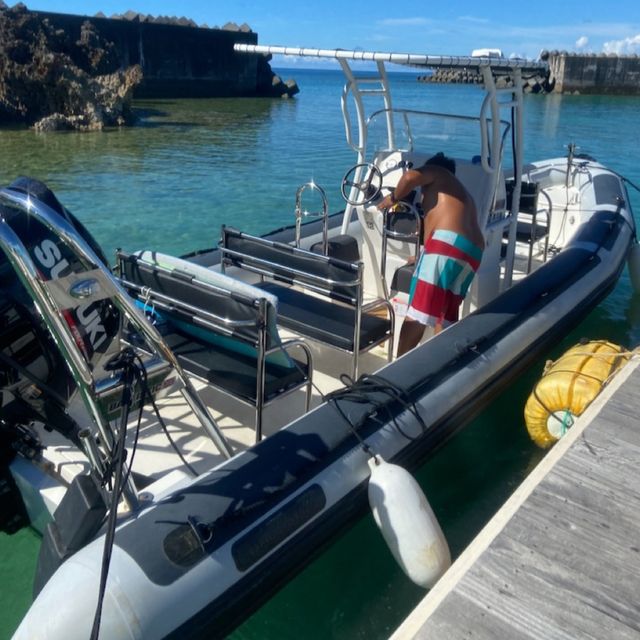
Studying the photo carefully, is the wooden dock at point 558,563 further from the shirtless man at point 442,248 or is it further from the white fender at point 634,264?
the white fender at point 634,264

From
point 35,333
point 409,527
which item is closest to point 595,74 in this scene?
point 409,527

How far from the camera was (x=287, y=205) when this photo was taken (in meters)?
11.3

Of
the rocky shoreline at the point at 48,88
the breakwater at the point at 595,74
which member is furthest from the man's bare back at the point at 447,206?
the breakwater at the point at 595,74

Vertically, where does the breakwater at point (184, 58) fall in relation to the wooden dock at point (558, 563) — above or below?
above

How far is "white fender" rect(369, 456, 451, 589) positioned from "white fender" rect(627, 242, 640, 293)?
4.59 meters

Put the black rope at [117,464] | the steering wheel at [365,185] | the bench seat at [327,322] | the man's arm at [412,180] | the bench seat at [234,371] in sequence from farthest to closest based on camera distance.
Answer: the steering wheel at [365,185], the man's arm at [412,180], the bench seat at [327,322], the bench seat at [234,371], the black rope at [117,464]

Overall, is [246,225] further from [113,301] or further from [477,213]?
[113,301]

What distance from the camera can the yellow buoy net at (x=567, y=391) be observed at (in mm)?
3428

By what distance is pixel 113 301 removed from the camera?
2113mm

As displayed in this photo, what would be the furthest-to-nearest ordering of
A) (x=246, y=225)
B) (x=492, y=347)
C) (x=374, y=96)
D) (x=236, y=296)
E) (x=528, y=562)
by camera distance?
(x=246, y=225), (x=374, y=96), (x=492, y=347), (x=236, y=296), (x=528, y=562)

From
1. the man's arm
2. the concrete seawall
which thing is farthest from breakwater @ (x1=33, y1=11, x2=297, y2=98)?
the man's arm

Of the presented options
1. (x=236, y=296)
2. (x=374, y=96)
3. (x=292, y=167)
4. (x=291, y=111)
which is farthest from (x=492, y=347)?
(x=291, y=111)

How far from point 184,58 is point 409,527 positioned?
35.7m

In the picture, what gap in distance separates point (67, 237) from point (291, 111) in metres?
30.1
